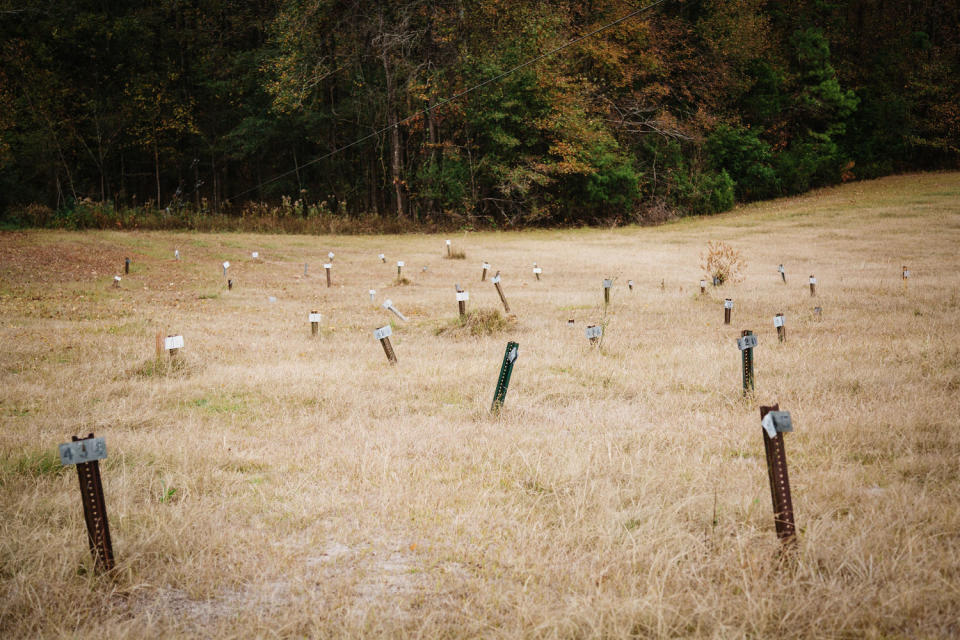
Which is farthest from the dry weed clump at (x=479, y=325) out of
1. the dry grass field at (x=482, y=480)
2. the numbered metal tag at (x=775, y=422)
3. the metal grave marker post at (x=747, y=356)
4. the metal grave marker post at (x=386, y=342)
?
the numbered metal tag at (x=775, y=422)

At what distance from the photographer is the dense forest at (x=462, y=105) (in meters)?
30.5

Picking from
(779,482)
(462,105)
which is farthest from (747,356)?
(462,105)

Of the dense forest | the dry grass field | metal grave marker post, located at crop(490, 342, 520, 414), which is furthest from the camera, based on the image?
the dense forest

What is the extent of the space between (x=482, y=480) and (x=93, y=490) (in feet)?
7.28

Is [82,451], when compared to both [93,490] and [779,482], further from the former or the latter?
[779,482]

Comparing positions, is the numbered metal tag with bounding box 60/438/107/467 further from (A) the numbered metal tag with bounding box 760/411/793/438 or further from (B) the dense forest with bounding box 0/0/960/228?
(B) the dense forest with bounding box 0/0/960/228

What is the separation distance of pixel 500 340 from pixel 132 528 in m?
6.15

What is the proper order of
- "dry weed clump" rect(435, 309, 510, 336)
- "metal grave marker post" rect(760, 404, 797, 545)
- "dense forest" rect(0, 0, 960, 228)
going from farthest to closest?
"dense forest" rect(0, 0, 960, 228) → "dry weed clump" rect(435, 309, 510, 336) → "metal grave marker post" rect(760, 404, 797, 545)

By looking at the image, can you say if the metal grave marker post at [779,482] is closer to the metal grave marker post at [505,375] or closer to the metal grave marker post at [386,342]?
the metal grave marker post at [505,375]

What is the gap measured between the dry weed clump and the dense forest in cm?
2008

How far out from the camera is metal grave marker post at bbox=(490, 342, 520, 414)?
550cm

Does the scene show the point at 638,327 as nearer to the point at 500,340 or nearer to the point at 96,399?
the point at 500,340

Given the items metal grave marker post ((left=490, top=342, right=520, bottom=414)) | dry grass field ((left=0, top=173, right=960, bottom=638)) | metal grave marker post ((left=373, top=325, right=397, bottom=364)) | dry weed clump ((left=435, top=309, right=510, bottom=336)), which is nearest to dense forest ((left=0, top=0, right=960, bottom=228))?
dry weed clump ((left=435, top=309, right=510, bottom=336))

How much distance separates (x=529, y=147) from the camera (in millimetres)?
33750
